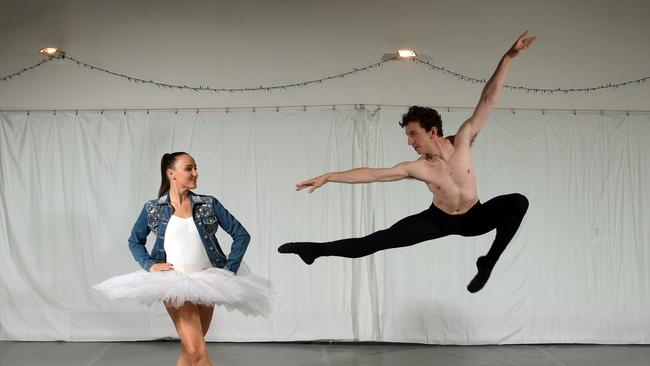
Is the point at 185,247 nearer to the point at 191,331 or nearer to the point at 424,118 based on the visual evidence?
the point at 191,331

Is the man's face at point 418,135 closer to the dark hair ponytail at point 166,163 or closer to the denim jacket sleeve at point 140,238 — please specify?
the dark hair ponytail at point 166,163

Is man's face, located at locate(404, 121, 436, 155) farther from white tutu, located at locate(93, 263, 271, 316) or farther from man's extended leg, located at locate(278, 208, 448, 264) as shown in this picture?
white tutu, located at locate(93, 263, 271, 316)

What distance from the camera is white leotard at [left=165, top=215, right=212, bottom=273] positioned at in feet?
15.2

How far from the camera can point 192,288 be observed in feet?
14.2

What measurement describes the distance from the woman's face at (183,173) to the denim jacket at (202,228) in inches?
3.3

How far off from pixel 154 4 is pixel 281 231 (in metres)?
2.35

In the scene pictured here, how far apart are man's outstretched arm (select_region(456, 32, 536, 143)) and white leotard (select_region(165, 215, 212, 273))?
1.57 m

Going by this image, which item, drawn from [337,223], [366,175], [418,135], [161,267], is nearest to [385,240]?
[366,175]

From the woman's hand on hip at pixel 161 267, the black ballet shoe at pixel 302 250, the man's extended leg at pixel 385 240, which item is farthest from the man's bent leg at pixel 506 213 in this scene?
the woman's hand on hip at pixel 161 267

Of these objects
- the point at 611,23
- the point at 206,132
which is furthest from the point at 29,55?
the point at 611,23

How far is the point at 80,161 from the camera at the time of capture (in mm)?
7160

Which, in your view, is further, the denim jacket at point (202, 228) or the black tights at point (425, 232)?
the denim jacket at point (202, 228)

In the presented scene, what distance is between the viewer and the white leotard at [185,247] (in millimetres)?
4621

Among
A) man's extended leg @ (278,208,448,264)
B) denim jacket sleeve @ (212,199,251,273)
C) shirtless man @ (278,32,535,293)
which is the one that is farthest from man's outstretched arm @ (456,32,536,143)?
denim jacket sleeve @ (212,199,251,273)
